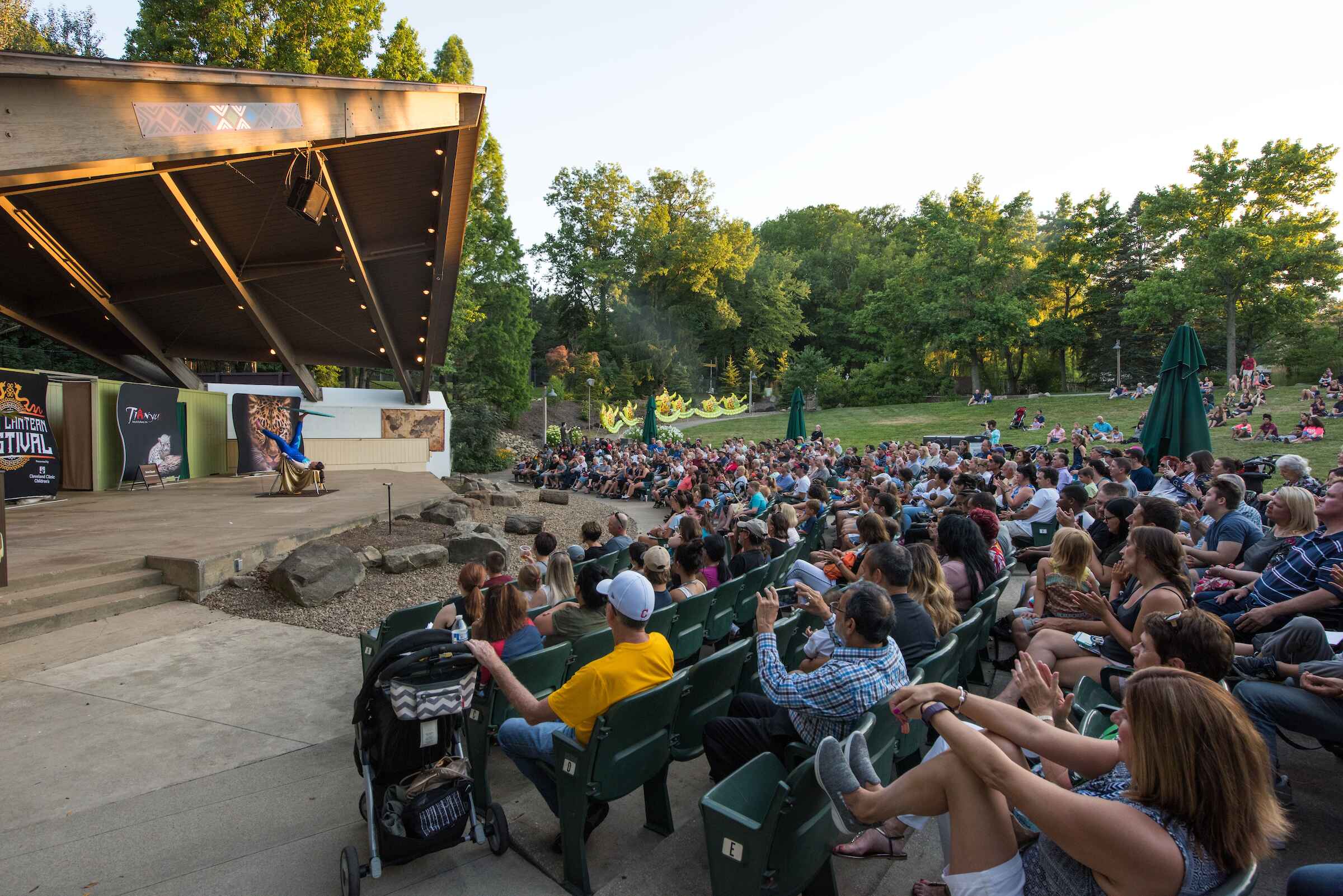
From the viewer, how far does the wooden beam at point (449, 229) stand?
1123 centimetres

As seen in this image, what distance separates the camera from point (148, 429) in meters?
15.1

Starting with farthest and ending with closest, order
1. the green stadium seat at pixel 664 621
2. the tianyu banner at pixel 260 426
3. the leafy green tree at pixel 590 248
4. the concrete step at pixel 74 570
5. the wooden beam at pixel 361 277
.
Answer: the leafy green tree at pixel 590 248, the tianyu banner at pixel 260 426, the wooden beam at pixel 361 277, the concrete step at pixel 74 570, the green stadium seat at pixel 664 621

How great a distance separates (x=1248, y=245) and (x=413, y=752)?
37.5 m

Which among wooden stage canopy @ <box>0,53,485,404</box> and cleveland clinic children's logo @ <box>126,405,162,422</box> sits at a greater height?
wooden stage canopy @ <box>0,53,485,404</box>

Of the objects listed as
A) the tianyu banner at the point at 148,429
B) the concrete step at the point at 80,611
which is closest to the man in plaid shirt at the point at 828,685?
the concrete step at the point at 80,611

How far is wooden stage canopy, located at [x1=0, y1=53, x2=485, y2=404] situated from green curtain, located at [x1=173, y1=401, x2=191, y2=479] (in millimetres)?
2149

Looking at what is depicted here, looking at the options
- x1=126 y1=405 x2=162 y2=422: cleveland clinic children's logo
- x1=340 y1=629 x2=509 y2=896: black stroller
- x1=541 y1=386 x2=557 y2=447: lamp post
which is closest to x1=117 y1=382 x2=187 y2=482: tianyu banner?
x1=126 y1=405 x2=162 y2=422: cleveland clinic children's logo

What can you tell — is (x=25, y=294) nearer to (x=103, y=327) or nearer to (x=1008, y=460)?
(x=103, y=327)

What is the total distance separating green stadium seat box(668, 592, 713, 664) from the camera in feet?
14.8

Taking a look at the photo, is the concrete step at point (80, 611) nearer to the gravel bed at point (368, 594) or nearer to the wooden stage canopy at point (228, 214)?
the gravel bed at point (368, 594)

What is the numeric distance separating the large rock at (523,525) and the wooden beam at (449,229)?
606cm

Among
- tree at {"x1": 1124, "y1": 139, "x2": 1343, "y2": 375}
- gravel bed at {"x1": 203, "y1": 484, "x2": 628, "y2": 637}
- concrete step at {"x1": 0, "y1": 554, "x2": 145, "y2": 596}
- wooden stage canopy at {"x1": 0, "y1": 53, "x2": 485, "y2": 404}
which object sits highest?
tree at {"x1": 1124, "y1": 139, "x2": 1343, "y2": 375}

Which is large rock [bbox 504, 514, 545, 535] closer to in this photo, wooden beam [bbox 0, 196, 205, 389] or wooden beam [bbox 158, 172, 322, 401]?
wooden beam [bbox 158, 172, 322, 401]

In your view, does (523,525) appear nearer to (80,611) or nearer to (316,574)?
(316,574)
